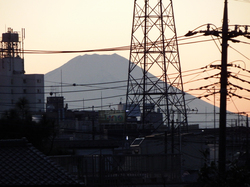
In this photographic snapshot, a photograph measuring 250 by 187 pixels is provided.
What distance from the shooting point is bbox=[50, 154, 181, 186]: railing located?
2761 cm

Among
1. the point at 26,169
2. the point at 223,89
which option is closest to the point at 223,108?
the point at 223,89

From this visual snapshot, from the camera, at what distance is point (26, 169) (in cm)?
1430

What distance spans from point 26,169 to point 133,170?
15458 mm

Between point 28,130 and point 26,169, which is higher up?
point 26,169

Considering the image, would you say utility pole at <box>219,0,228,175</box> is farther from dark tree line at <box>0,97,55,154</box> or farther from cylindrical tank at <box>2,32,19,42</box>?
cylindrical tank at <box>2,32,19,42</box>

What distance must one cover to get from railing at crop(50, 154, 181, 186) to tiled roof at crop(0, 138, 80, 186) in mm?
11979

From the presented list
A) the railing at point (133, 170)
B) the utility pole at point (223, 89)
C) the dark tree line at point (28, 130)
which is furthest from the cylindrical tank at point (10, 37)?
the utility pole at point (223, 89)

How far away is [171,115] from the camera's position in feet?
137

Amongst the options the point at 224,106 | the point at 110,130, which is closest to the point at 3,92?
the point at 110,130

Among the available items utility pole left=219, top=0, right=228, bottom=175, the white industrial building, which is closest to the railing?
utility pole left=219, top=0, right=228, bottom=175

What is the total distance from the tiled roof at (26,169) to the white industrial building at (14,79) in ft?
206

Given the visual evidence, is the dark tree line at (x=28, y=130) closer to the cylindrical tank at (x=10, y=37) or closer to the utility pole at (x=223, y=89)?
the utility pole at (x=223, y=89)

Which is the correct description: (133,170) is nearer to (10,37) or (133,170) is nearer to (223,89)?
(223,89)

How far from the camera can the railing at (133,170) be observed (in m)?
27.6
